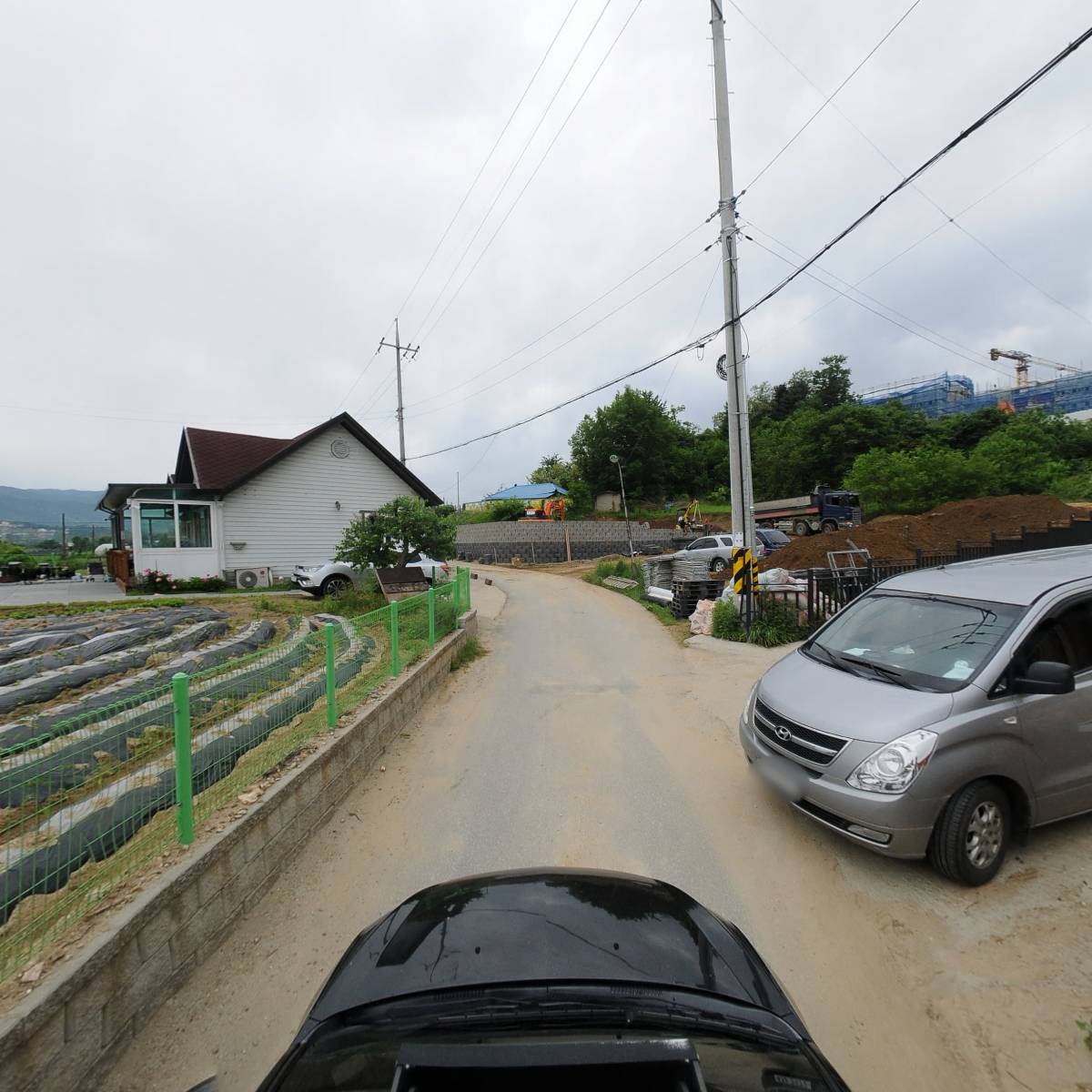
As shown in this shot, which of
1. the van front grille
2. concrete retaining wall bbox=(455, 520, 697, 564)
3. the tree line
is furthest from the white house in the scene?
A: the tree line

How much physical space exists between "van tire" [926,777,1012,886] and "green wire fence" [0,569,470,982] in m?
3.97

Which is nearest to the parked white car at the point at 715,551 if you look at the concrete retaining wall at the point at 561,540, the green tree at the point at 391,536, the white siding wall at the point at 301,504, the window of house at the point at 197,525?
the green tree at the point at 391,536

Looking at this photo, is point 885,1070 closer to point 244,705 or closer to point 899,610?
point 899,610

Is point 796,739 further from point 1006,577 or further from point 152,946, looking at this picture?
point 152,946

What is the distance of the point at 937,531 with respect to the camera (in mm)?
22297

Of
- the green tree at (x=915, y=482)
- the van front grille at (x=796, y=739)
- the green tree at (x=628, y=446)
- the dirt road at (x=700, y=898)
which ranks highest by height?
the green tree at (x=628, y=446)

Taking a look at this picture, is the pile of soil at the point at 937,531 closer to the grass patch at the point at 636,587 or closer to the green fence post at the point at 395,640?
the grass patch at the point at 636,587

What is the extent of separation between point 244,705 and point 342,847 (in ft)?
3.94

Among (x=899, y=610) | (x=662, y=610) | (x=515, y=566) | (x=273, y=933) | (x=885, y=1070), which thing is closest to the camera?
(x=885, y=1070)

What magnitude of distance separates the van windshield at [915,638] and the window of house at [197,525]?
19.1 m

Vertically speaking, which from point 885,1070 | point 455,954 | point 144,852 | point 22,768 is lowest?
point 885,1070

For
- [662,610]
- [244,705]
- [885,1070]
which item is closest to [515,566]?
[662,610]

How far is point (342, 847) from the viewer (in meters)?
3.87

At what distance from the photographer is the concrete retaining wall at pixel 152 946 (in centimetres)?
192
